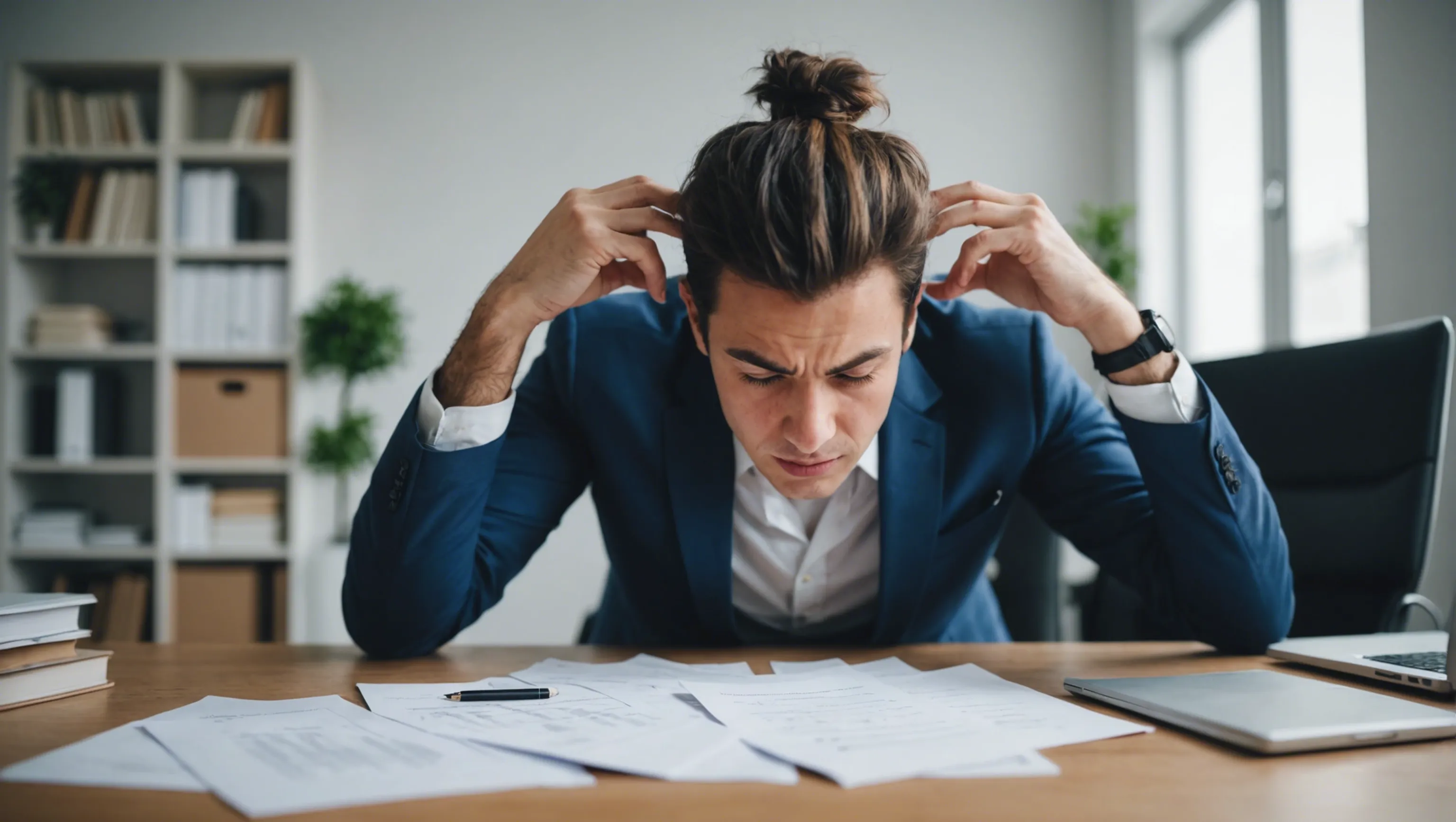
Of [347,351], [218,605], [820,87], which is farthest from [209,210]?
[820,87]

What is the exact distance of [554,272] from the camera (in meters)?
1.13

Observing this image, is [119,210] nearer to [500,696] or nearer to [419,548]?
[419,548]

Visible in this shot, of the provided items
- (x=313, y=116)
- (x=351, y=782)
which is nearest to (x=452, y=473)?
(x=351, y=782)

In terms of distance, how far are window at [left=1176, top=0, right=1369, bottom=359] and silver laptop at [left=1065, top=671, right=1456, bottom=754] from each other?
184cm

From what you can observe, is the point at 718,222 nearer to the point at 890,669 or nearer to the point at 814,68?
the point at 814,68

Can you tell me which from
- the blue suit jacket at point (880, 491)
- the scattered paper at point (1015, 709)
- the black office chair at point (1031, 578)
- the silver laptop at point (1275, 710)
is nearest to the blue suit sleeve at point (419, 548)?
the blue suit jacket at point (880, 491)

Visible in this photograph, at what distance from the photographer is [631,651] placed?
1112 mm

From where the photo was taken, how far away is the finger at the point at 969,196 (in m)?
1.11

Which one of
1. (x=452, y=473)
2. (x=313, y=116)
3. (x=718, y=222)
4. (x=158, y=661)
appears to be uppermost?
(x=313, y=116)

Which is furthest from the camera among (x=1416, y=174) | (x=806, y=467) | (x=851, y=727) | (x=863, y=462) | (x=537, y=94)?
(x=537, y=94)

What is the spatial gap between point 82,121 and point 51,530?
1.52 meters

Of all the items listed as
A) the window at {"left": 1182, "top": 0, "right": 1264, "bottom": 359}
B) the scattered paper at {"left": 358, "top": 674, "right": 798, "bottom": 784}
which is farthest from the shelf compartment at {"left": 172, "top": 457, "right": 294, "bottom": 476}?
the window at {"left": 1182, "top": 0, "right": 1264, "bottom": 359}

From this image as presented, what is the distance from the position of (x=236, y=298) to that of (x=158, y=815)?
10.5 ft

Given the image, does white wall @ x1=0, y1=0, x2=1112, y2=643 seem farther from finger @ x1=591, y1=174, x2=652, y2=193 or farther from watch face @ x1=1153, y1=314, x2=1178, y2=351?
watch face @ x1=1153, y1=314, x2=1178, y2=351
